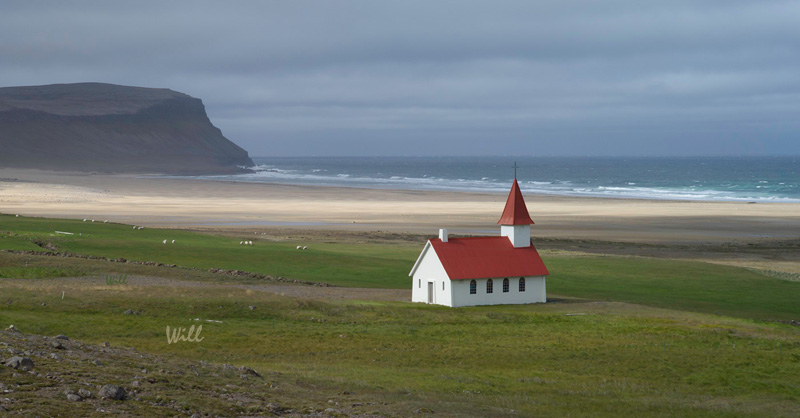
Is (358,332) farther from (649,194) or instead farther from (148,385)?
(649,194)

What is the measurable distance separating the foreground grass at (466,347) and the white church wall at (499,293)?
2.45m

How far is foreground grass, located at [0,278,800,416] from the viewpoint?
23344 millimetres

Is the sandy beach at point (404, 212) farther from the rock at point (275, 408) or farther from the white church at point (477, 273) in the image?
the rock at point (275, 408)

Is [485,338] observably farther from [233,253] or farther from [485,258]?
[233,253]

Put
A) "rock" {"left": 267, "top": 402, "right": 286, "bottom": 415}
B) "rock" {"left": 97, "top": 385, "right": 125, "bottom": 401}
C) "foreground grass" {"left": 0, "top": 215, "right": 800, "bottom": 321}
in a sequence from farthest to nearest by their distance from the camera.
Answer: "foreground grass" {"left": 0, "top": 215, "right": 800, "bottom": 321}, "rock" {"left": 267, "top": 402, "right": 286, "bottom": 415}, "rock" {"left": 97, "top": 385, "right": 125, "bottom": 401}

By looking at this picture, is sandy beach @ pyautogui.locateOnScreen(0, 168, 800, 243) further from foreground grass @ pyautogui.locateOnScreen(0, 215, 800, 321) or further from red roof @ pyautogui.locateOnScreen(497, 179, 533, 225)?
red roof @ pyautogui.locateOnScreen(497, 179, 533, 225)

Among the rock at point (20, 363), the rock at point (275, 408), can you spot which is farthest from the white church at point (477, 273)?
the rock at point (20, 363)

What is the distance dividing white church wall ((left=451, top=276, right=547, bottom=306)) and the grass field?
100cm

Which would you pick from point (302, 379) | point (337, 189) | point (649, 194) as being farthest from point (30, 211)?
point (649, 194)

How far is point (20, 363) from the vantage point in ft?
53.3

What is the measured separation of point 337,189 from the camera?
162 m

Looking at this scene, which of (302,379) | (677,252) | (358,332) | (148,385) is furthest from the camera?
(677,252)

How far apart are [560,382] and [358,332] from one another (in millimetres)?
9517

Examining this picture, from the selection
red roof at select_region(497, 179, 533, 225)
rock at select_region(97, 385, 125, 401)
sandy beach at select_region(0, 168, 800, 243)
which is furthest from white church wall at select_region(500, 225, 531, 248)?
sandy beach at select_region(0, 168, 800, 243)
